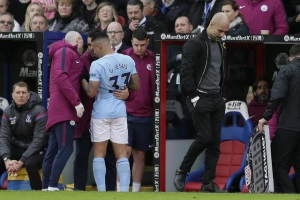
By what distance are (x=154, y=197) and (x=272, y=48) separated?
15.9 ft

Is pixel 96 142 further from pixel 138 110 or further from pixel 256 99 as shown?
pixel 256 99

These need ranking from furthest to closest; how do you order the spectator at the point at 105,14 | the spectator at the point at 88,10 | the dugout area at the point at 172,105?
the spectator at the point at 88,10 < the spectator at the point at 105,14 < the dugout area at the point at 172,105

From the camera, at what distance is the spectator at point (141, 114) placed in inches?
609

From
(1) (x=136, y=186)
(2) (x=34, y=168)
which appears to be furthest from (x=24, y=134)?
(1) (x=136, y=186)

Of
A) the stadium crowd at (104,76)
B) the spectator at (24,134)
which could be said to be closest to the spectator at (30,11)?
the stadium crowd at (104,76)

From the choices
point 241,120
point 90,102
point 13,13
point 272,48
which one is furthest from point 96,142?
point 13,13

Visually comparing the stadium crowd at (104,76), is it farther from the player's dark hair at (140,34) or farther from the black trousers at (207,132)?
the black trousers at (207,132)

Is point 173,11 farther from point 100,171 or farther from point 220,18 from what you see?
point 100,171

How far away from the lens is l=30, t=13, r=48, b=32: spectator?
16.4 metres

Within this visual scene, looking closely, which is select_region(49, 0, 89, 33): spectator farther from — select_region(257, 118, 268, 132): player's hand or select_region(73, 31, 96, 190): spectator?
select_region(257, 118, 268, 132): player's hand

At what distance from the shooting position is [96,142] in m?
13.8

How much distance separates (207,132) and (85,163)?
1711mm

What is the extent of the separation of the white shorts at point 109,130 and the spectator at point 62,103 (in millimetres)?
392

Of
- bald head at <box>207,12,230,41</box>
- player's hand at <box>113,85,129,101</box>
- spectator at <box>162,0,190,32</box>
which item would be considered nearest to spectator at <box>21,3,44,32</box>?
spectator at <box>162,0,190,32</box>
